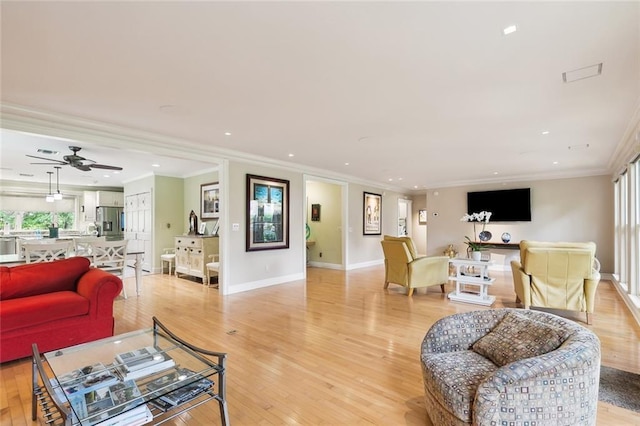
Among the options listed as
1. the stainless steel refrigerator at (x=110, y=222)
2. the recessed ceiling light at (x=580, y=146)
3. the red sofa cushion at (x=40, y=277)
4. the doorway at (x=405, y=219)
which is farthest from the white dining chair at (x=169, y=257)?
the recessed ceiling light at (x=580, y=146)

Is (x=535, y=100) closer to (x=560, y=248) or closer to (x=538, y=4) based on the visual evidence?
(x=538, y=4)

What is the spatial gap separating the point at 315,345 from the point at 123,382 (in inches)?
70.0

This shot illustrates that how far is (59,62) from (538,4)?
327 cm

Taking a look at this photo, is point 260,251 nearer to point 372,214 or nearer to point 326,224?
point 326,224

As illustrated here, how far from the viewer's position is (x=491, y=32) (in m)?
1.97

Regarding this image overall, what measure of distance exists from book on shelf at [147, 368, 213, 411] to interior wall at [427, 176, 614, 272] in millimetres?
8431

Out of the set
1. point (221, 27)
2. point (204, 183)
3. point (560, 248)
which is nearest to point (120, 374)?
point (221, 27)

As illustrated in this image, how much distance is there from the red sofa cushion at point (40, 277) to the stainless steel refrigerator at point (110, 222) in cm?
635

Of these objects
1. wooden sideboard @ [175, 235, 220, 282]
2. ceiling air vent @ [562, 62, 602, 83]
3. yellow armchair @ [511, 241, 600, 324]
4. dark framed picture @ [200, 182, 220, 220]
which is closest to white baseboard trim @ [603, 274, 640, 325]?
yellow armchair @ [511, 241, 600, 324]

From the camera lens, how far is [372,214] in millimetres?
9031

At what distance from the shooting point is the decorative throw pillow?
5.64ft

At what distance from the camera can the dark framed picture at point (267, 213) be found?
5758 millimetres

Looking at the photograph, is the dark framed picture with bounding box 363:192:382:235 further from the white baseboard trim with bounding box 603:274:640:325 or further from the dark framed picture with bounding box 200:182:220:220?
the white baseboard trim with bounding box 603:274:640:325

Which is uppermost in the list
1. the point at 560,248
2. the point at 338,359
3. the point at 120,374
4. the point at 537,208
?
the point at 537,208
